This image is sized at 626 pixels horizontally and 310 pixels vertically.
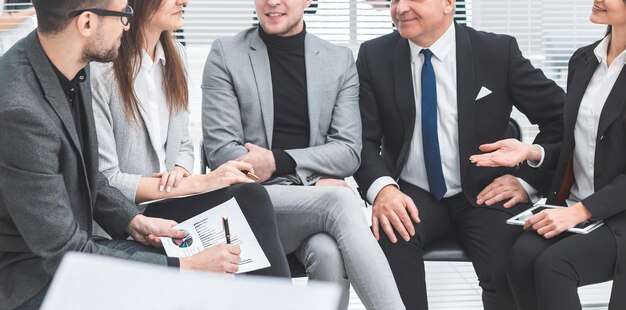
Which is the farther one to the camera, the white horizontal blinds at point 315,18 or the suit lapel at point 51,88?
the white horizontal blinds at point 315,18

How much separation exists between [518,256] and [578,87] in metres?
0.61

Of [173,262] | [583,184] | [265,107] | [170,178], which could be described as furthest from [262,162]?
[583,184]

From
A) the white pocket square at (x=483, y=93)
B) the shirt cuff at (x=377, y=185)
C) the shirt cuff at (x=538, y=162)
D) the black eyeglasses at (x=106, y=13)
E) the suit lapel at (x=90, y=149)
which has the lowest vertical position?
the shirt cuff at (x=377, y=185)

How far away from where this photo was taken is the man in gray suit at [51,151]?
1983 millimetres

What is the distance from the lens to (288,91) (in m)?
2.92

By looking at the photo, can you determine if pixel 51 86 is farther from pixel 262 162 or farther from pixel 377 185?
pixel 377 185

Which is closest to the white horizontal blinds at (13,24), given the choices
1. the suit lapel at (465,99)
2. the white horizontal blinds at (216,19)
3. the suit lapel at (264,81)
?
the white horizontal blinds at (216,19)

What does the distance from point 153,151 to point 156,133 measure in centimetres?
6

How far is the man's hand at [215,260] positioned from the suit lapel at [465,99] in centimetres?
101

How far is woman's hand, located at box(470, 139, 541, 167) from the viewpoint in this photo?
272 cm

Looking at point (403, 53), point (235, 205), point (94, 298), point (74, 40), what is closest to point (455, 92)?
point (403, 53)

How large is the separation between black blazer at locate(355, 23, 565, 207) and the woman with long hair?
59cm

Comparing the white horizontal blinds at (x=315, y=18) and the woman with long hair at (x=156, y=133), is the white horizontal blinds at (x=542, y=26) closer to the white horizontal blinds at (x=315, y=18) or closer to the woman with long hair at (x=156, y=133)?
the white horizontal blinds at (x=315, y=18)

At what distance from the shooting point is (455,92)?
295 centimetres
